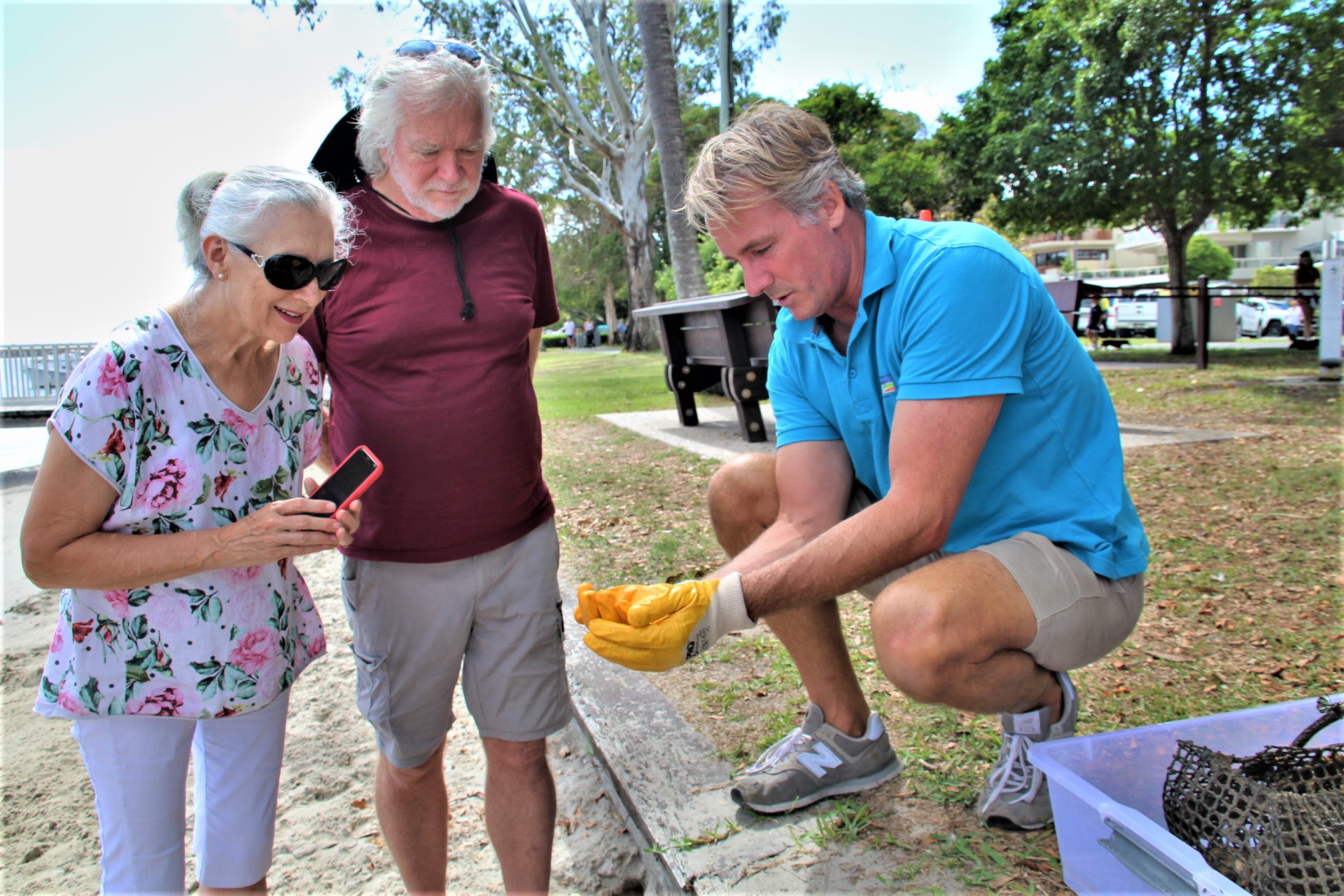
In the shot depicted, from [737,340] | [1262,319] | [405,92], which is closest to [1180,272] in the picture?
[1262,319]

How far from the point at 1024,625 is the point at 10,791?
295 cm

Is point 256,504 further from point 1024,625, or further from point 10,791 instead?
point 10,791

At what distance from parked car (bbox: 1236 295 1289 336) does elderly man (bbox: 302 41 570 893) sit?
25949 mm

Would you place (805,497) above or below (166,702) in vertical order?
above

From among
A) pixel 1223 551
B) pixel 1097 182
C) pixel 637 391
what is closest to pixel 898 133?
pixel 1097 182

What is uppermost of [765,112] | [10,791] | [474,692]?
[765,112]

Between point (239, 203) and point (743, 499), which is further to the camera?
point (743, 499)

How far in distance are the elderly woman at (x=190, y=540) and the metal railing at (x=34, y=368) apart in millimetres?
13655

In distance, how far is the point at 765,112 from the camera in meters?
2.12

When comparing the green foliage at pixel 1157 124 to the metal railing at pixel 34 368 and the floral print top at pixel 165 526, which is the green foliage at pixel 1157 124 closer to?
the floral print top at pixel 165 526

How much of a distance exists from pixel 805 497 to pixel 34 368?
1491 centimetres

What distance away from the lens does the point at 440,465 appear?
1951 mm

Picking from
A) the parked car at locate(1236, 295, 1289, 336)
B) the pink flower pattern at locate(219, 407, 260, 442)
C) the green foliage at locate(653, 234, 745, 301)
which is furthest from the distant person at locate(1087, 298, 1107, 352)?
the pink flower pattern at locate(219, 407, 260, 442)

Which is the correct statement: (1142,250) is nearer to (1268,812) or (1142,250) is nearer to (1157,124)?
(1157,124)
